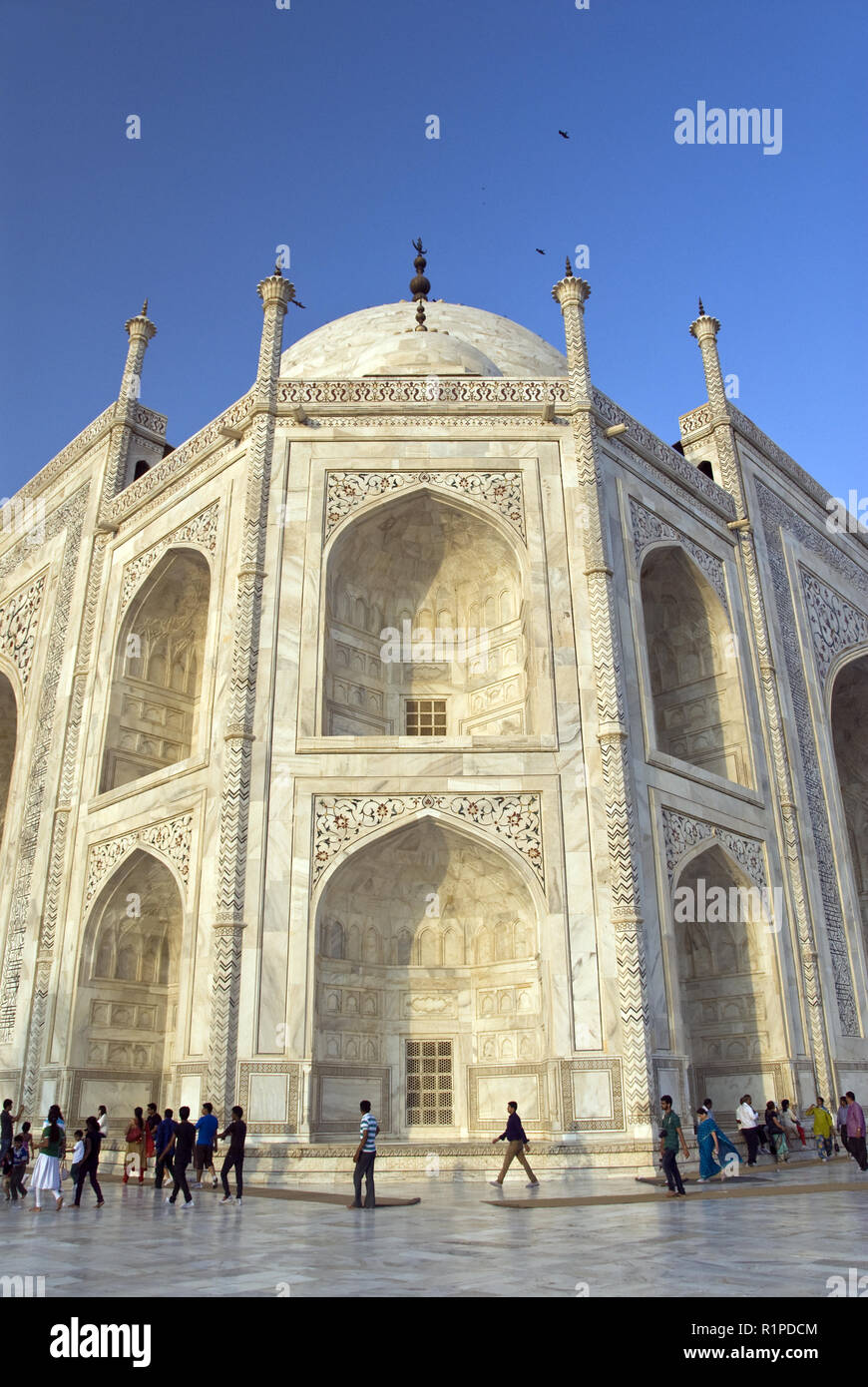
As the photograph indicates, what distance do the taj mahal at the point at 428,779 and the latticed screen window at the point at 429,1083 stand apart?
53 millimetres

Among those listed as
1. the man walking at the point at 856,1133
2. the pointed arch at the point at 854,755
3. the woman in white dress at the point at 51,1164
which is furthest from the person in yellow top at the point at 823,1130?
the woman in white dress at the point at 51,1164

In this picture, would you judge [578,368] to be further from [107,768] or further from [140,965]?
[140,965]

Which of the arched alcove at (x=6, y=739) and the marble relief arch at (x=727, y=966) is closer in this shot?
the marble relief arch at (x=727, y=966)

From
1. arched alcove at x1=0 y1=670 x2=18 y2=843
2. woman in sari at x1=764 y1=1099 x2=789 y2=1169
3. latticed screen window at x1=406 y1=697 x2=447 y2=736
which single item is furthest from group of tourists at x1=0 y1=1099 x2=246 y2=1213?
arched alcove at x1=0 y1=670 x2=18 y2=843

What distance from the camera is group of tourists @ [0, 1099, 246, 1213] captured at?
28.9 ft

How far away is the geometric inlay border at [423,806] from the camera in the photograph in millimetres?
12570

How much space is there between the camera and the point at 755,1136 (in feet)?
40.0

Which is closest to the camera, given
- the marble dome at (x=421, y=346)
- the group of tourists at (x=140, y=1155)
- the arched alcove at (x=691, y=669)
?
the group of tourists at (x=140, y=1155)

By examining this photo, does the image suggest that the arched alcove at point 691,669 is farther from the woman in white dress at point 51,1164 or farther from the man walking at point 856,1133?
the woman in white dress at point 51,1164

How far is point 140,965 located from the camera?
14945mm

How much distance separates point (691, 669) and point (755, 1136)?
7.36m

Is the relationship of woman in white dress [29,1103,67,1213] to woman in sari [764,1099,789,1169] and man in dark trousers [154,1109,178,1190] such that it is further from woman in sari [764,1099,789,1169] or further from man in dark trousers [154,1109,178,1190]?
woman in sari [764,1099,789,1169]

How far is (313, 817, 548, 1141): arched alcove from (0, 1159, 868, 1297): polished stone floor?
3.48 m

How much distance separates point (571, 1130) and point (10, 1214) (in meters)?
5.69
